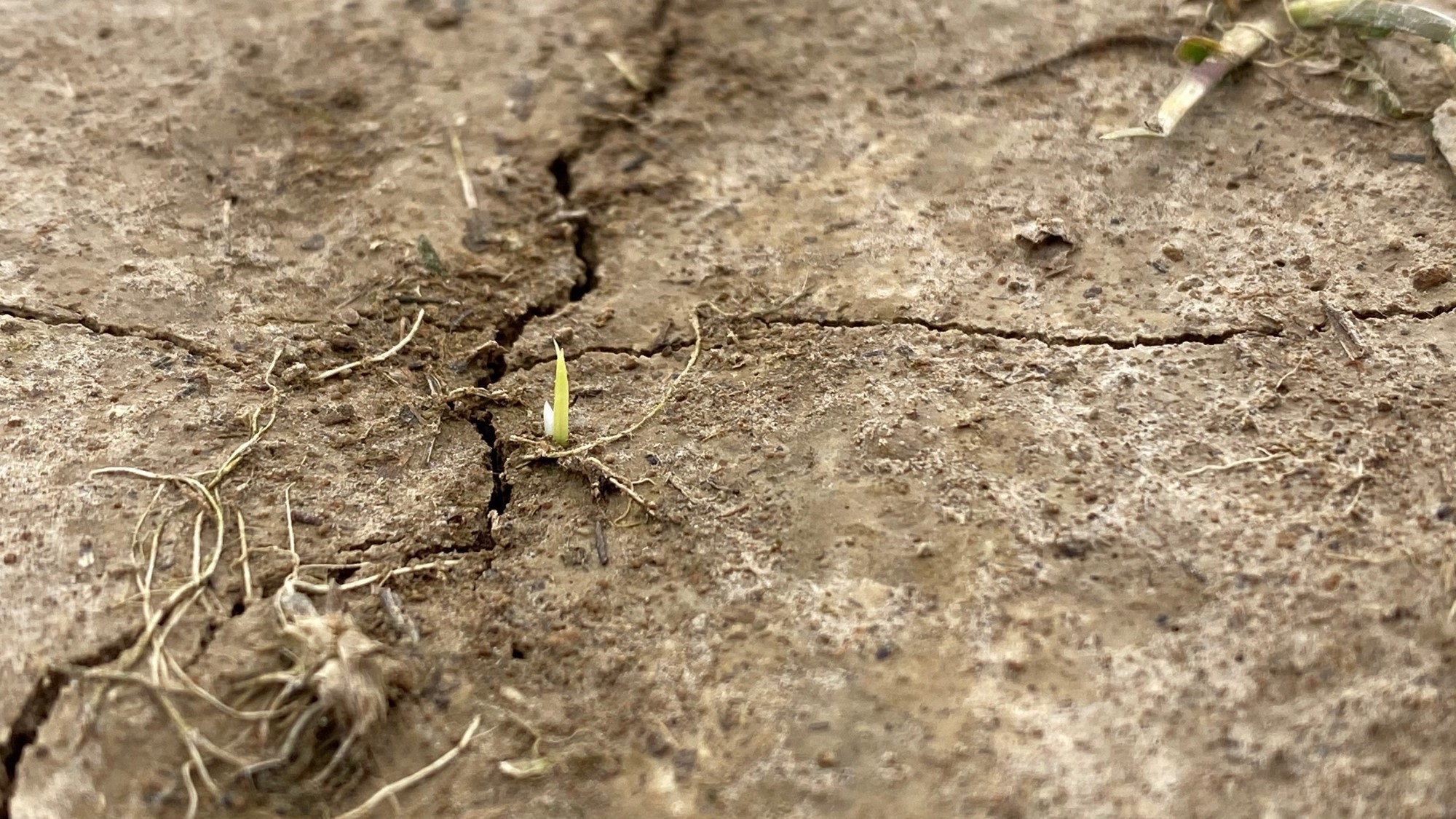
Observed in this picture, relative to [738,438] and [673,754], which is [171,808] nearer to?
[673,754]

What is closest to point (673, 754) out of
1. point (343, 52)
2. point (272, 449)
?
point (272, 449)

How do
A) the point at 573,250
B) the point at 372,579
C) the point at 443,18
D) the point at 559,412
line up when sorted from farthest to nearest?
the point at 443,18
the point at 573,250
the point at 559,412
the point at 372,579

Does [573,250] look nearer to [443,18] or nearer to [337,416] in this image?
[337,416]

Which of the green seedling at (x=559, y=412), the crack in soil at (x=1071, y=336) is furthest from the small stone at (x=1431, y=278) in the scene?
the green seedling at (x=559, y=412)

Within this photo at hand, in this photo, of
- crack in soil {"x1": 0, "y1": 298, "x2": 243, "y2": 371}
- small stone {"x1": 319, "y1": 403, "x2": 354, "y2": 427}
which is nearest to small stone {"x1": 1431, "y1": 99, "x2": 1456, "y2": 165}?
small stone {"x1": 319, "y1": 403, "x2": 354, "y2": 427}

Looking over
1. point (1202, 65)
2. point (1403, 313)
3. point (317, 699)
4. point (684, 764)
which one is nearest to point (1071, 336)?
point (1403, 313)
